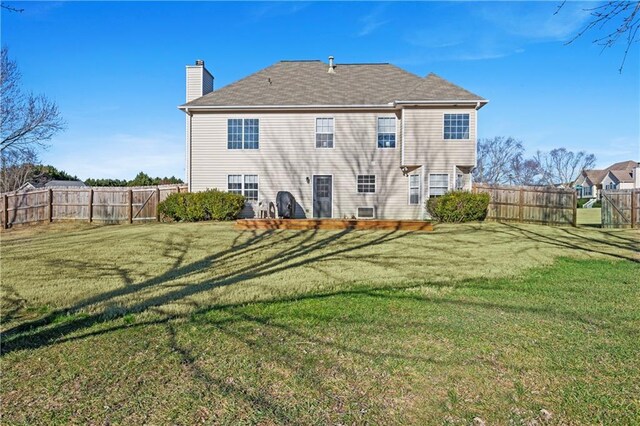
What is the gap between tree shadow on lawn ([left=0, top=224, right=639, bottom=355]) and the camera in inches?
175

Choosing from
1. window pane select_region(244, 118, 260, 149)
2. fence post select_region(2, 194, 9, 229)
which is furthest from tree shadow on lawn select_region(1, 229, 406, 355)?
fence post select_region(2, 194, 9, 229)

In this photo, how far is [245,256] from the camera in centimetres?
909

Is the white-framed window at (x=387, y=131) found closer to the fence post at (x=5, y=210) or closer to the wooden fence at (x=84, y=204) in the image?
the wooden fence at (x=84, y=204)

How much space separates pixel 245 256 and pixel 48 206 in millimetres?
13975

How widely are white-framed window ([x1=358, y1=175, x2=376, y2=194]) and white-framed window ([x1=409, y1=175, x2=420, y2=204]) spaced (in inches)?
64.5

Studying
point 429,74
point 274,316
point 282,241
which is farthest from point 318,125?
point 274,316

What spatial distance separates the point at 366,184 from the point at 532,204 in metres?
6.96

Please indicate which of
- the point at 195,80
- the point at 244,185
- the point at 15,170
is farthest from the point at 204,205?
the point at 15,170

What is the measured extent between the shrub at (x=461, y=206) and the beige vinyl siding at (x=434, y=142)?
1.60 meters

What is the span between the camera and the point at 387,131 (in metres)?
17.8

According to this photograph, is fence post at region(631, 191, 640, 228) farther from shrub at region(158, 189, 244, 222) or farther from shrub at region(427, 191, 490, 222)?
shrub at region(158, 189, 244, 222)

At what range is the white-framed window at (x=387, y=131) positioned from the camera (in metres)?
17.8

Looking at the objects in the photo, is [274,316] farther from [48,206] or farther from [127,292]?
[48,206]

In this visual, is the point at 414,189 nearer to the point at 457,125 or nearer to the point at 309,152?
the point at 457,125
